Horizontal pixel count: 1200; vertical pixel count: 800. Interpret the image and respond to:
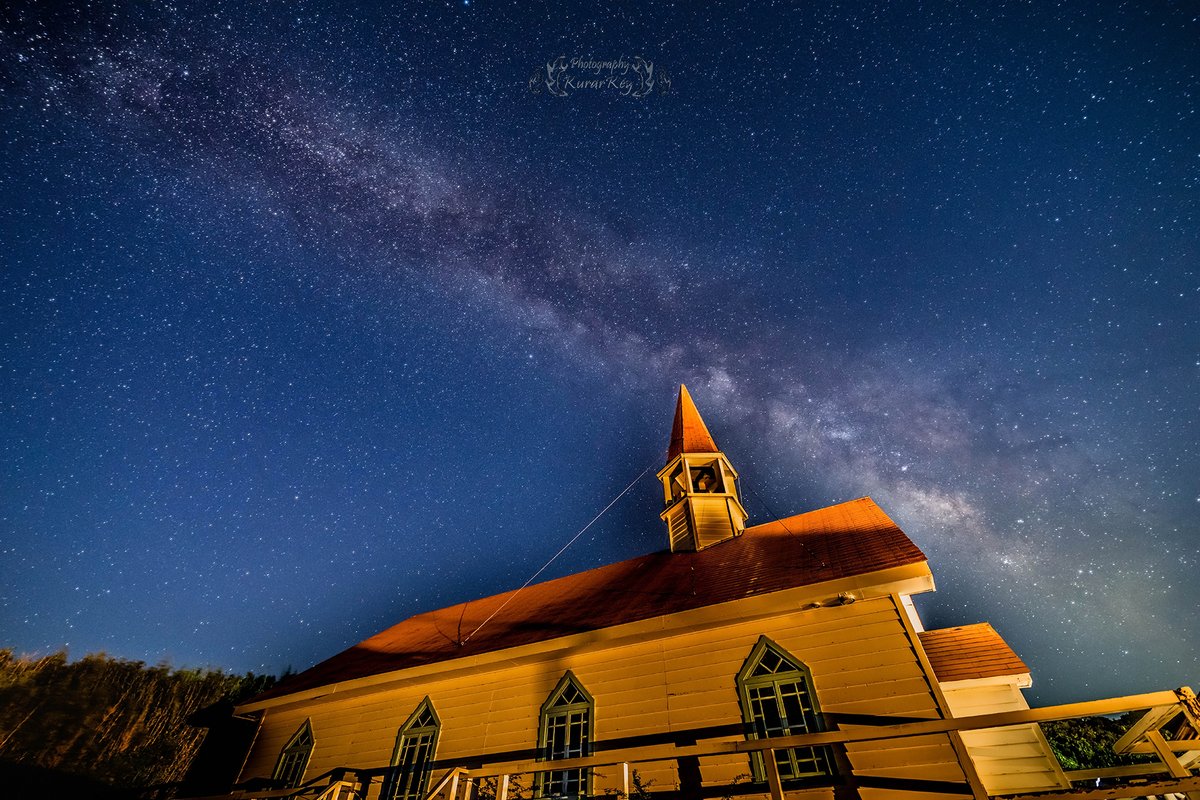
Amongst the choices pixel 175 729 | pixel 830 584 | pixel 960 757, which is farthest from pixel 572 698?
pixel 175 729

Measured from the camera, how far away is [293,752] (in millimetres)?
12461

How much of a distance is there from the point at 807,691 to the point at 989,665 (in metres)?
3.50

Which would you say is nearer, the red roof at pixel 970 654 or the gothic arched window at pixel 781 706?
the gothic arched window at pixel 781 706

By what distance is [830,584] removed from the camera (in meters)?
8.20

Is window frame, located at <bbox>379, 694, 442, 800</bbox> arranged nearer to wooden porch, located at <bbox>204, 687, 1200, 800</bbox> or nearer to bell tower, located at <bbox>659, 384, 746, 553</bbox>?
wooden porch, located at <bbox>204, 687, 1200, 800</bbox>

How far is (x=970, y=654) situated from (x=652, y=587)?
6117 millimetres

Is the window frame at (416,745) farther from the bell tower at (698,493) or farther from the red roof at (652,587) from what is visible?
the bell tower at (698,493)

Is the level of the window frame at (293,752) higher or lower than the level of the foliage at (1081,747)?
lower

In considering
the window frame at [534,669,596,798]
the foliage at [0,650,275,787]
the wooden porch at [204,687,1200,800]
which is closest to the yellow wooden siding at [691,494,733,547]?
the window frame at [534,669,596,798]

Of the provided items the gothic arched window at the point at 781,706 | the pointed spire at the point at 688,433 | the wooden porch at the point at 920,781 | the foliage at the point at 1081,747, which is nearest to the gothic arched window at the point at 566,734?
the wooden porch at the point at 920,781

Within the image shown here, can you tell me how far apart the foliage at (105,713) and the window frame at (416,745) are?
3443 centimetres

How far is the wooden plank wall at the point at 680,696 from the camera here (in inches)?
285

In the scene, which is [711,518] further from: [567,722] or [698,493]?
[567,722]

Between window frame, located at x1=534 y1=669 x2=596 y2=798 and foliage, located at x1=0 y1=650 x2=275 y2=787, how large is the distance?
38047 mm
